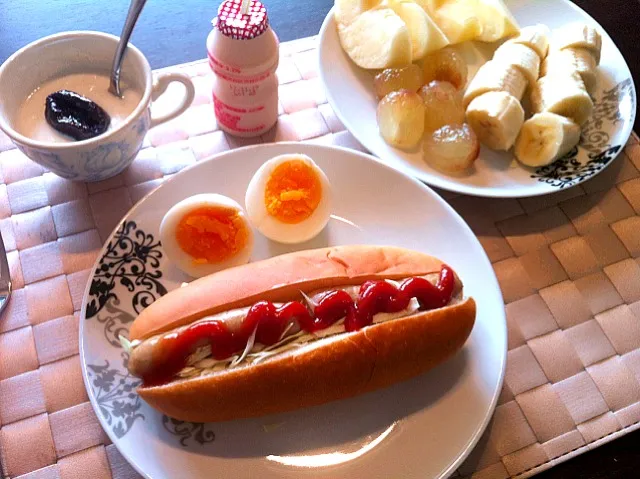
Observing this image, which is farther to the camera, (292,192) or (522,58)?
(522,58)

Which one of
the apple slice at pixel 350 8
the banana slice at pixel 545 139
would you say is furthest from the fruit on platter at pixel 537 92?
the apple slice at pixel 350 8

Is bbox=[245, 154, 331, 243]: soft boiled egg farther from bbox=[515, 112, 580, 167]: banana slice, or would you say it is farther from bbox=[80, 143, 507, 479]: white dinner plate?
bbox=[515, 112, 580, 167]: banana slice

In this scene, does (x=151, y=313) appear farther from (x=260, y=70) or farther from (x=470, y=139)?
(x=470, y=139)

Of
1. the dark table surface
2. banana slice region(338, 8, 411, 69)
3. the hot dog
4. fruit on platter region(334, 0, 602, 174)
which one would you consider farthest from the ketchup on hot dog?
the dark table surface

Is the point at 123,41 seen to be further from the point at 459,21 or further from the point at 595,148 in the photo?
the point at 595,148

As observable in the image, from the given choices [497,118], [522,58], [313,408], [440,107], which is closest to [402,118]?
[440,107]

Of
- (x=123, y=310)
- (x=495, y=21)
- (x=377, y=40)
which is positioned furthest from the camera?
(x=495, y=21)

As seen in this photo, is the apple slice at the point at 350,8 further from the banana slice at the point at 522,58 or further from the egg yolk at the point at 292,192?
the egg yolk at the point at 292,192
